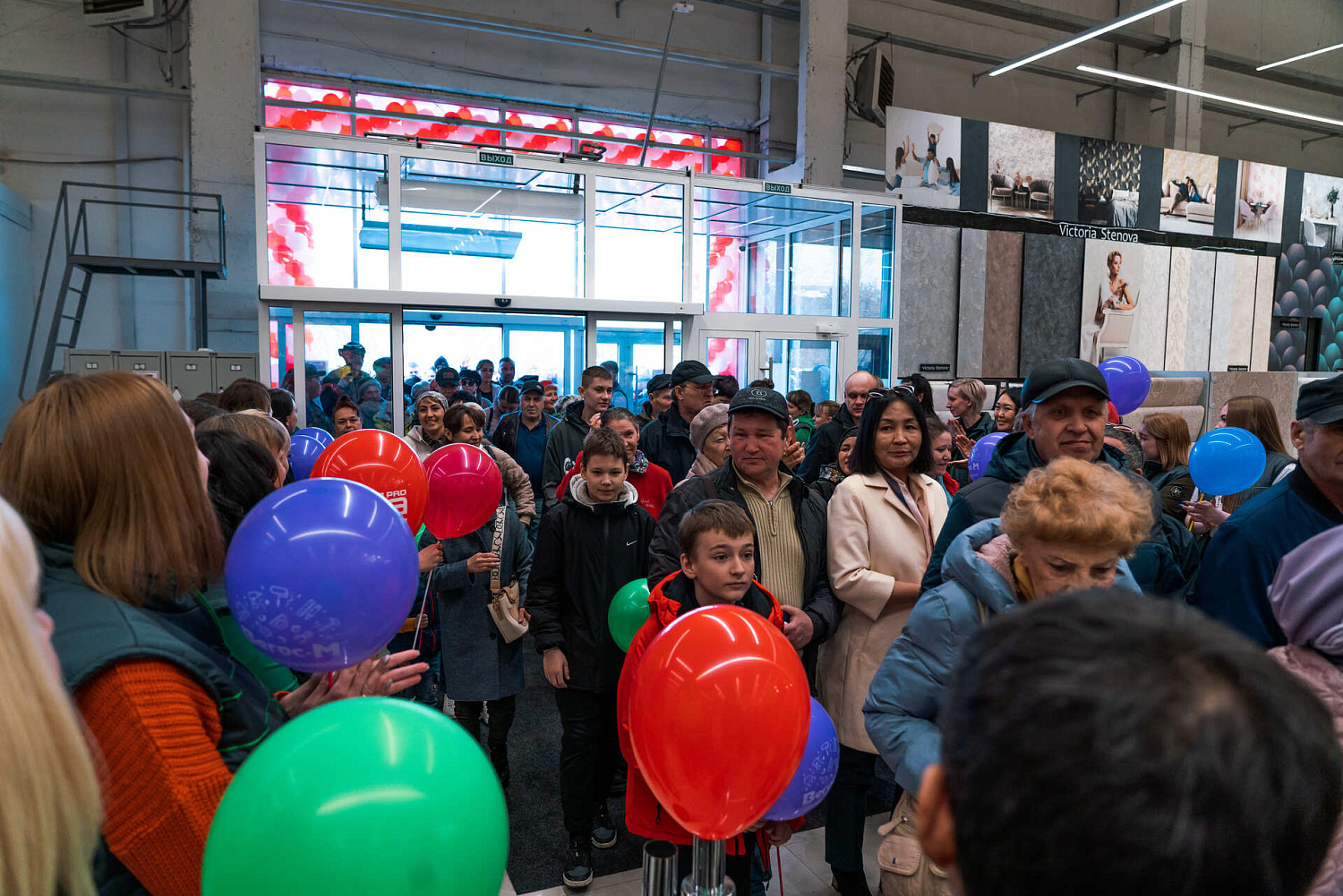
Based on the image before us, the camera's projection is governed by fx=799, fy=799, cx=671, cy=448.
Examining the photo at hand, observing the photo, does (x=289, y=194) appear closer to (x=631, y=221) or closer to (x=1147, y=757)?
(x=631, y=221)

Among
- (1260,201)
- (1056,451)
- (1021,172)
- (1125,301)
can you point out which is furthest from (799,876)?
(1260,201)

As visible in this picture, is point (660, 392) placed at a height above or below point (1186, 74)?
below

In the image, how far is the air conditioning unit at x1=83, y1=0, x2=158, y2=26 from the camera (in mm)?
8031

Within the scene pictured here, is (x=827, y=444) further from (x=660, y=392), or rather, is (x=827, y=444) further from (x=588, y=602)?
(x=588, y=602)

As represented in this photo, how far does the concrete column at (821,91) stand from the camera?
1066 cm

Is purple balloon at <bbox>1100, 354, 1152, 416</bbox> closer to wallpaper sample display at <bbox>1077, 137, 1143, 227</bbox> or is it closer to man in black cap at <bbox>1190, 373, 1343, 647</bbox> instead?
man in black cap at <bbox>1190, 373, 1343, 647</bbox>

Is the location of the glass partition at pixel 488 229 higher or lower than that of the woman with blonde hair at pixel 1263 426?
higher

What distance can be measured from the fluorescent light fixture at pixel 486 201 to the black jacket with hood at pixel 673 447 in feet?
15.1

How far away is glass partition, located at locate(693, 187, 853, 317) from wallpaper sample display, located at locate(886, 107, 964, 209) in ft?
3.56

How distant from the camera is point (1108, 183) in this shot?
11.8 m

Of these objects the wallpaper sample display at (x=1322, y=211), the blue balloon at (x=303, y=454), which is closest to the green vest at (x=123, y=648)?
the blue balloon at (x=303, y=454)

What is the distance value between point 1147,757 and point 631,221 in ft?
29.2

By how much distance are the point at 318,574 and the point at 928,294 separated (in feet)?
33.3

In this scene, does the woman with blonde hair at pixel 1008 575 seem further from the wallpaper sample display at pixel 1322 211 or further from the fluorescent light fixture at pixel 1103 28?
the wallpaper sample display at pixel 1322 211
